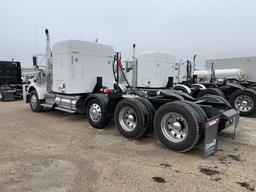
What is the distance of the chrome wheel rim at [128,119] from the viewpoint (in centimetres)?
507

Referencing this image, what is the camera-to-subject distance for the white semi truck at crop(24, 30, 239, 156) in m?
4.13

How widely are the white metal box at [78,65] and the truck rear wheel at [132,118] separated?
7.27 feet

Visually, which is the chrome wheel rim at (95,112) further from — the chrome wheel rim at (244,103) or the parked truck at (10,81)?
the parked truck at (10,81)

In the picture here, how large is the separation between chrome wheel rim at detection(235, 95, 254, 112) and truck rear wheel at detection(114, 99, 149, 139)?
4.47 m

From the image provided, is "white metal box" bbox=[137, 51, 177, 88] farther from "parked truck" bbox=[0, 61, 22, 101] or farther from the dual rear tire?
"parked truck" bbox=[0, 61, 22, 101]

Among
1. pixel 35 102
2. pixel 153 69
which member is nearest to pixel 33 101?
pixel 35 102

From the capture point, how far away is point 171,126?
438cm

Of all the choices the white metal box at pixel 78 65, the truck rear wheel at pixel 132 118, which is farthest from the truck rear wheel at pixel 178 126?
the white metal box at pixel 78 65


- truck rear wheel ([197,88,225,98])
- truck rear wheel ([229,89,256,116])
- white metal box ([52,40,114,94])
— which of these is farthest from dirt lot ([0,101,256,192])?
truck rear wheel ([197,88,225,98])

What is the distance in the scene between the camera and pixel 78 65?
6820 millimetres

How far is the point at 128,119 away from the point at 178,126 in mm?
1347

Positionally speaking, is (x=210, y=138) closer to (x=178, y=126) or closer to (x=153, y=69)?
(x=178, y=126)

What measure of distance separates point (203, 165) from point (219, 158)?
0.52 m

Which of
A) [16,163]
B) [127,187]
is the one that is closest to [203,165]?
[127,187]
